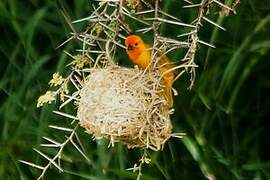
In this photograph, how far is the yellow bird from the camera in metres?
1.58

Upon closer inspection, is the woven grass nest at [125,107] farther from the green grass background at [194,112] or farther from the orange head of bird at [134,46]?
the green grass background at [194,112]

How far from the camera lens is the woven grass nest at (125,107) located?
1546mm

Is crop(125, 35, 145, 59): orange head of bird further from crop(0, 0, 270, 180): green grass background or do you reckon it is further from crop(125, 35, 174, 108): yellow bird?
crop(0, 0, 270, 180): green grass background

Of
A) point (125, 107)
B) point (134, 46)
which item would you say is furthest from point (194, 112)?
point (125, 107)

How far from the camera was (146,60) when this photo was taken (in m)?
1.63

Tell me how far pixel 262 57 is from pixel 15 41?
34.6 inches

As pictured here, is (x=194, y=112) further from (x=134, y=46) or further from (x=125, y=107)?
(x=125, y=107)

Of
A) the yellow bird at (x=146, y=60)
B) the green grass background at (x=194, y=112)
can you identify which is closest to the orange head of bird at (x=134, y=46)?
the yellow bird at (x=146, y=60)

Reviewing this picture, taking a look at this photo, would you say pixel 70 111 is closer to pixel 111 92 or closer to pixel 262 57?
pixel 262 57

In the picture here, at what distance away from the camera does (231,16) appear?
2.63 metres

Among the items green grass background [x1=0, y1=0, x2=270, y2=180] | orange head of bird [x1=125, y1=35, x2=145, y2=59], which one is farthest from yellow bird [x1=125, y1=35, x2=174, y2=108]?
green grass background [x1=0, y1=0, x2=270, y2=180]

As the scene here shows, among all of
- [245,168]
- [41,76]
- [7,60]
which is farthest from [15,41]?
[245,168]

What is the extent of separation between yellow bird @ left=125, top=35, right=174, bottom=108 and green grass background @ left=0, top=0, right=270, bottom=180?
706 mm

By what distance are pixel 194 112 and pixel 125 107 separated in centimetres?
108
